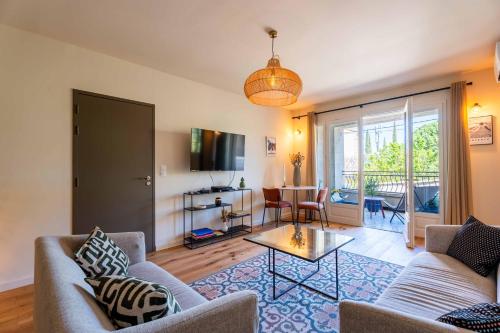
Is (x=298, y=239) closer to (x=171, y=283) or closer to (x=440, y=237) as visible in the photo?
(x=440, y=237)

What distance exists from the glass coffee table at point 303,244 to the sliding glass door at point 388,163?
1756 millimetres

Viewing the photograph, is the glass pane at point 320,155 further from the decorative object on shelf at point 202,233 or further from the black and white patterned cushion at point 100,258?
the black and white patterned cushion at point 100,258

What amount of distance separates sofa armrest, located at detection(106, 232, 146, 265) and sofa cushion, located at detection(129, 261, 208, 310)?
0.07 metres

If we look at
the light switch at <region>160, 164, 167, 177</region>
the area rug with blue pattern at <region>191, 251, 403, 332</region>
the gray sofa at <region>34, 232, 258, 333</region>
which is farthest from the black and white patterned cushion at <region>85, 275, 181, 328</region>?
the light switch at <region>160, 164, 167, 177</region>

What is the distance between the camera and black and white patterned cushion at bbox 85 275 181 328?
81 centimetres

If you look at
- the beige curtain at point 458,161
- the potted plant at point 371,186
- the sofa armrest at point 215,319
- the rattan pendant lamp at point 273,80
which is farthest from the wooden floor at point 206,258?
the potted plant at point 371,186

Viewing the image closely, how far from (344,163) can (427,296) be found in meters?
3.77

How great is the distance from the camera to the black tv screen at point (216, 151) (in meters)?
3.46

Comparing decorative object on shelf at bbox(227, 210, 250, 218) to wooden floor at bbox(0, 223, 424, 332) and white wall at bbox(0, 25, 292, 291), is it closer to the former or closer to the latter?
wooden floor at bbox(0, 223, 424, 332)

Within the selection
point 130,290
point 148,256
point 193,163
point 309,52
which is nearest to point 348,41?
point 309,52

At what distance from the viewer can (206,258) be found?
115 inches

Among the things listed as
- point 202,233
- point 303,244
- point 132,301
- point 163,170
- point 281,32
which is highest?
point 281,32

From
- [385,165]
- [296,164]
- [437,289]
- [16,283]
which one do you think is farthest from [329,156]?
[16,283]

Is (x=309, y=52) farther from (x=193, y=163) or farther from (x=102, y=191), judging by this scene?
(x=102, y=191)
